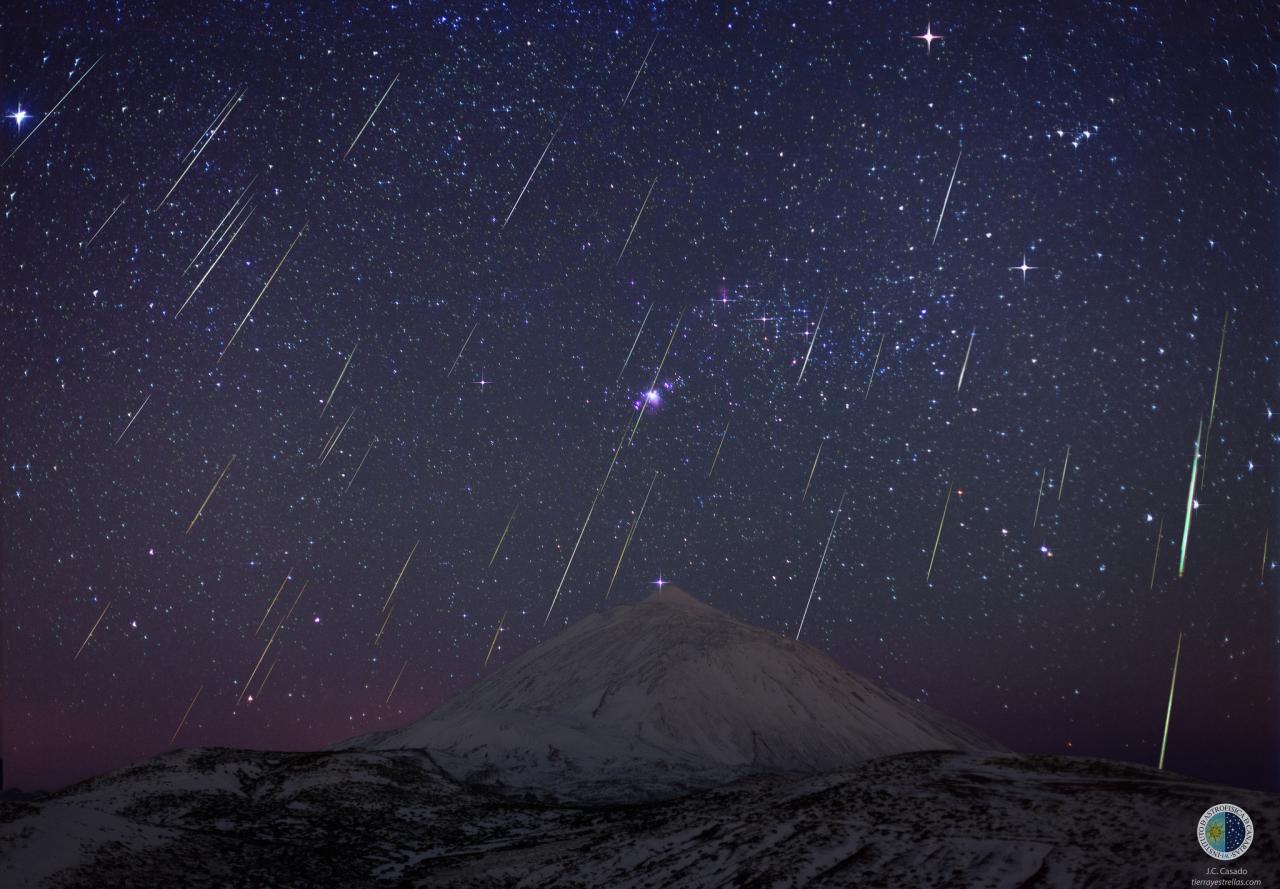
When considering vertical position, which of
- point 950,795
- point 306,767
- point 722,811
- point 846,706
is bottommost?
point 306,767

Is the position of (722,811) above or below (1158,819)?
below

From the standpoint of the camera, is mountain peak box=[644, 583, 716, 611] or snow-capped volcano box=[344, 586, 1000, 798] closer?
snow-capped volcano box=[344, 586, 1000, 798]

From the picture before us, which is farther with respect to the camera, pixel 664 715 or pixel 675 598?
pixel 675 598

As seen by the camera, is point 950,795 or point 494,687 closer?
point 950,795

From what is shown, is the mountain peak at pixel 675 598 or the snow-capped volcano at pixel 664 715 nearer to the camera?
the snow-capped volcano at pixel 664 715

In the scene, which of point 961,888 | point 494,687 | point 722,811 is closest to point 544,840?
point 722,811

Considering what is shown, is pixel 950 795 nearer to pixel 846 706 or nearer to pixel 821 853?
pixel 821 853

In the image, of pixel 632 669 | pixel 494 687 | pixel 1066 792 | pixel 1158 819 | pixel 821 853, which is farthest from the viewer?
pixel 494 687

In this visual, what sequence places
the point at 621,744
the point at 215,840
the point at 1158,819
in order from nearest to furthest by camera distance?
the point at 1158,819 → the point at 215,840 → the point at 621,744
